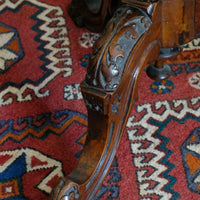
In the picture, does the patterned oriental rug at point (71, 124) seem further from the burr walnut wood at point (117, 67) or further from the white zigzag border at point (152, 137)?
the burr walnut wood at point (117, 67)

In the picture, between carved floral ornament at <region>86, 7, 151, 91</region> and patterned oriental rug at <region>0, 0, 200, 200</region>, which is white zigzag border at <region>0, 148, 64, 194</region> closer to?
patterned oriental rug at <region>0, 0, 200, 200</region>

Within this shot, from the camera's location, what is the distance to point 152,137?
0.97 meters

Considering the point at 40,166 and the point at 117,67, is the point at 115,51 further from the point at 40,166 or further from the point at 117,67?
the point at 40,166

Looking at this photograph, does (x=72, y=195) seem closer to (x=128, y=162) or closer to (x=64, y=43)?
(x=128, y=162)

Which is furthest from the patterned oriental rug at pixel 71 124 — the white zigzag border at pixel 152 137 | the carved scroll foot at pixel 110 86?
the carved scroll foot at pixel 110 86

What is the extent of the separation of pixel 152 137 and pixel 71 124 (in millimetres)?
212

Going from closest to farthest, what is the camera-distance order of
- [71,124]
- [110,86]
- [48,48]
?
[110,86]
[71,124]
[48,48]

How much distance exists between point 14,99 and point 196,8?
1.92 feet

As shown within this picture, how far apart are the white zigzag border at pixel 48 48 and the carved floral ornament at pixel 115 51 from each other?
460 millimetres

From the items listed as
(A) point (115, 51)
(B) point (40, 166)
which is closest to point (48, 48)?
(B) point (40, 166)

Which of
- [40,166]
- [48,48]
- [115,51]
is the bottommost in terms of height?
[40,166]

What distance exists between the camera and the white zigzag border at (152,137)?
86 centimetres

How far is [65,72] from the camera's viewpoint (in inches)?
47.1

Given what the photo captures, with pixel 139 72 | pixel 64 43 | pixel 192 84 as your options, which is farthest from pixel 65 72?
pixel 139 72
